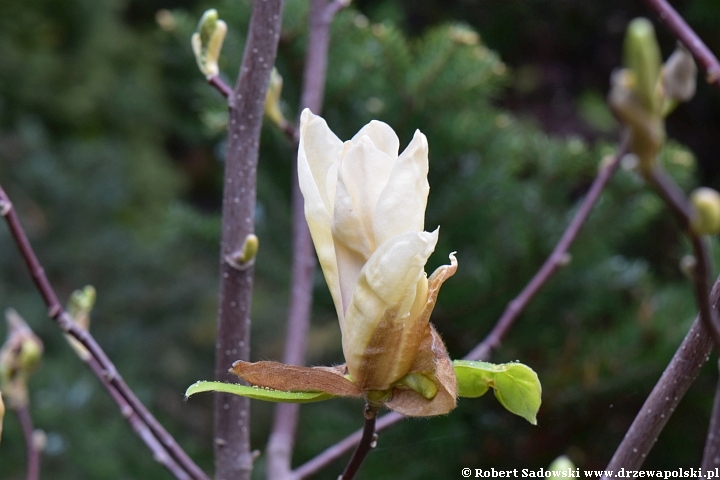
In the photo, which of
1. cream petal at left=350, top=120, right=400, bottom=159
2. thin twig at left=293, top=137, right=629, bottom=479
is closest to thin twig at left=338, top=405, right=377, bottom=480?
cream petal at left=350, top=120, right=400, bottom=159

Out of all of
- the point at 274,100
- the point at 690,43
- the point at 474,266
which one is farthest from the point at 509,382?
the point at 474,266

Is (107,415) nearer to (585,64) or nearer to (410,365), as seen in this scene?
(585,64)

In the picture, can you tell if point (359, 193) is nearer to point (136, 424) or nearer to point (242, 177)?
point (242, 177)

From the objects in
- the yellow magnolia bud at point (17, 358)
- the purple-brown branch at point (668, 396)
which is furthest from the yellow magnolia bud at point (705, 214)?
the yellow magnolia bud at point (17, 358)

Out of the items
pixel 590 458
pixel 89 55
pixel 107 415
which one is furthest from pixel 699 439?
pixel 89 55

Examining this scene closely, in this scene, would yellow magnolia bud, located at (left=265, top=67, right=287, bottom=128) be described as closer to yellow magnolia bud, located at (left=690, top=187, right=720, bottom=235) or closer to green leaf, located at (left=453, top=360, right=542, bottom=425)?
green leaf, located at (left=453, top=360, right=542, bottom=425)

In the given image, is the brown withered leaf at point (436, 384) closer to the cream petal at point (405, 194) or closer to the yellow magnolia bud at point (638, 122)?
the cream petal at point (405, 194)
